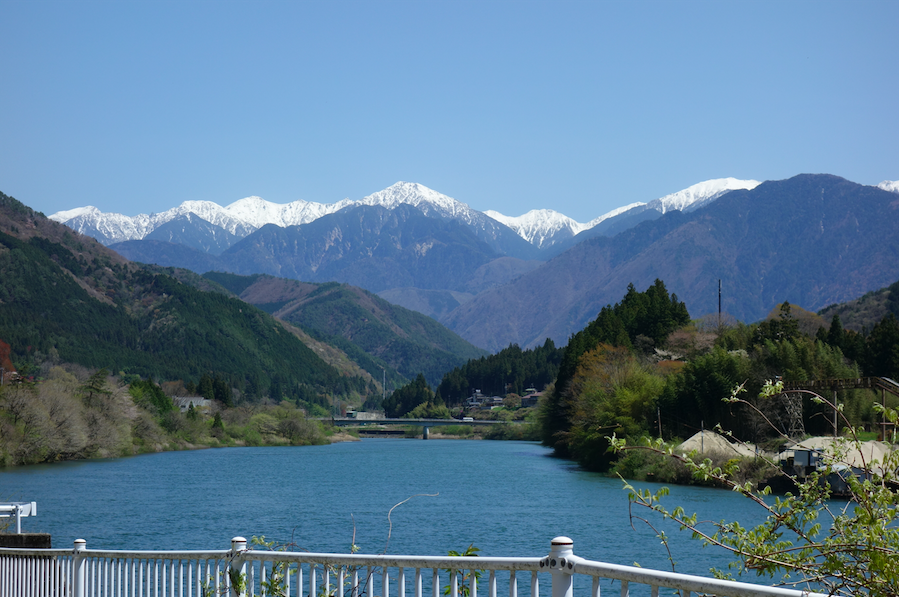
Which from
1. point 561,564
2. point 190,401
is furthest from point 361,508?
point 190,401

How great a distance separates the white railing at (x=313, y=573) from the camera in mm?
5523

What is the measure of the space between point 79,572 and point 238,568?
2.57 meters

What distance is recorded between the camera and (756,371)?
208 feet

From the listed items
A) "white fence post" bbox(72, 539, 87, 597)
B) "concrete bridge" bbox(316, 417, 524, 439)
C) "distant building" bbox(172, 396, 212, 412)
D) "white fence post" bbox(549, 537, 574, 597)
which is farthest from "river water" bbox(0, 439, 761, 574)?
"concrete bridge" bbox(316, 417, 524, 439)

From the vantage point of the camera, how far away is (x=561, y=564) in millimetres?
5848

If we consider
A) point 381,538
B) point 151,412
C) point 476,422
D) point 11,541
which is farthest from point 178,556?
point 476,422

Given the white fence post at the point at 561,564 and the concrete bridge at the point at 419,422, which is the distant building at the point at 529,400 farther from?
the white fence post at the point at 561,564

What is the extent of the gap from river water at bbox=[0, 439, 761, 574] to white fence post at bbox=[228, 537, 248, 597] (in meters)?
7.94

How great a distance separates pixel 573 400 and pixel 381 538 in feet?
157

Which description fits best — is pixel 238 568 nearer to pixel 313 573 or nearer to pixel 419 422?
pixel 313 573

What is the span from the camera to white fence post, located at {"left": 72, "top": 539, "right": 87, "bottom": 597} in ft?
31.0

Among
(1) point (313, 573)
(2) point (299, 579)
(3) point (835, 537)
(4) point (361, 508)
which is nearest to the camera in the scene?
(3) point (835, 537)

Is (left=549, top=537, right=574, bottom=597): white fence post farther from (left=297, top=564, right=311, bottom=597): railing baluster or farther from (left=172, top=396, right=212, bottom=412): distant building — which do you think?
(left=172, top=396, right=212, bottom=412): distant building

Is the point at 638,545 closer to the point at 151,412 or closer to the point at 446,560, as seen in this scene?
the point at 446,560
